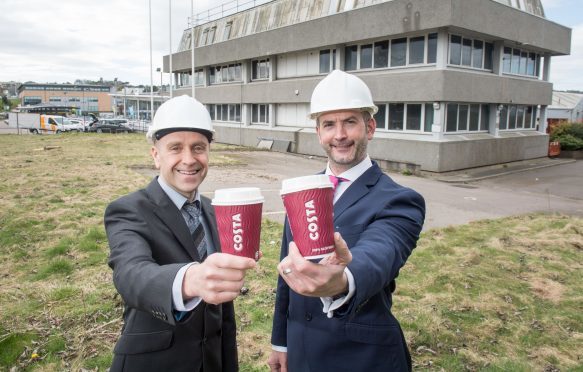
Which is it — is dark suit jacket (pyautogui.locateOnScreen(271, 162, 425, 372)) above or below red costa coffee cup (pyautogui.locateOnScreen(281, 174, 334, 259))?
below

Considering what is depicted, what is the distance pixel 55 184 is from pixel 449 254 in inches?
456

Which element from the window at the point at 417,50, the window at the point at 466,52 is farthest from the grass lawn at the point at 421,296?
the window at the point at 466,52

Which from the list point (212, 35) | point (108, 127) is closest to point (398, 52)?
point (212, 35)

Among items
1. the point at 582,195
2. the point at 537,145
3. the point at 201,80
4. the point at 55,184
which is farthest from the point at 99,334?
the point at 201,80

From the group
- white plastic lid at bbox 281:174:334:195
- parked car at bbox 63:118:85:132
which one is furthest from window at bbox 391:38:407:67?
parked car at bbox 63:118:85:132

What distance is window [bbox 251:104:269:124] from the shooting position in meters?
30.2

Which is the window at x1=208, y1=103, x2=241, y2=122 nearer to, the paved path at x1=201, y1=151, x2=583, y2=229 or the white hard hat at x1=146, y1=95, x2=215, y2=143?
the paved path at x1=201, y1=151, x2=583, y2=229

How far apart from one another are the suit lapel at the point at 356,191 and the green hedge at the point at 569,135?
29329 millimetres

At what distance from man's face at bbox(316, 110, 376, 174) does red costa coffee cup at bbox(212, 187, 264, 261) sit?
1.02 meters

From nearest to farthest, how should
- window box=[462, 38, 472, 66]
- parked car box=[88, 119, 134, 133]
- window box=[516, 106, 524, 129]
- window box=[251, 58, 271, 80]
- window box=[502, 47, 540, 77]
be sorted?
window box=[462, 38, 472, 66], window box=[502, 47, 540, 77], window box=[516, 106, 524, 129], window box=[251, 58, 271, 80], parked car box=[88, 119, 134, 133]

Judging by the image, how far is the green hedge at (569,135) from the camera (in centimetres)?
2662

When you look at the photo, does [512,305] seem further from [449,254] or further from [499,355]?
[449,254]

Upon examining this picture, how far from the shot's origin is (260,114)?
30750mm

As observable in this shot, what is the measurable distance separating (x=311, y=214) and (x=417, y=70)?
19.6 m
